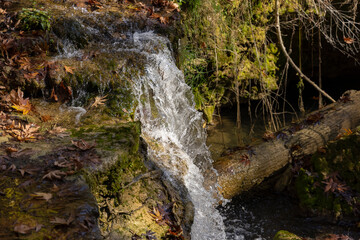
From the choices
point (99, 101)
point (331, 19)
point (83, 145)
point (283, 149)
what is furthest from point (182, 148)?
point (331, 19)

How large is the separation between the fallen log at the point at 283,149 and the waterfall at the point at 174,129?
11.3 inches

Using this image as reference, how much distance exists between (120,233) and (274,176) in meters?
2.58

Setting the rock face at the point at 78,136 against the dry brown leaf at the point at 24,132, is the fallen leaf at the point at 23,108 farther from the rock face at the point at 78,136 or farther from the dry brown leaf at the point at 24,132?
the dry brown leaf at the point at 24,132

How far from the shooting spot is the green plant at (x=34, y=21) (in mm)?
4637

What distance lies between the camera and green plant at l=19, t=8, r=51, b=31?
4637 millimetres

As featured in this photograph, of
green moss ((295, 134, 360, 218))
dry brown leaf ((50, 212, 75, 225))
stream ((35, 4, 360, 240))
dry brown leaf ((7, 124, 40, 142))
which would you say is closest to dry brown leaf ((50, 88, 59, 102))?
→ stream ((35, 4, 360, 240))

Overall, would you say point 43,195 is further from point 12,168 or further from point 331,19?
point 331,19

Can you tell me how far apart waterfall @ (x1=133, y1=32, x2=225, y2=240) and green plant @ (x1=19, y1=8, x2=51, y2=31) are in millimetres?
1262

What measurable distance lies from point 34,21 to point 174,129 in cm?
248

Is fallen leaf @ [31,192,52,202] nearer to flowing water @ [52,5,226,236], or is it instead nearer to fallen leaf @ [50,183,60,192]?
fallen leaf @ [50,183,60,192]

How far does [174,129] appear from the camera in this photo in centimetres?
457

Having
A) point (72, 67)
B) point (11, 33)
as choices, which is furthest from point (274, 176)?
point (11, 33)

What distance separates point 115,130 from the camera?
334 centimetres

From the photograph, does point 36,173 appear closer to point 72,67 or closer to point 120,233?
point 120,233
